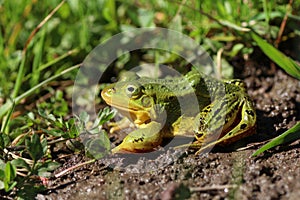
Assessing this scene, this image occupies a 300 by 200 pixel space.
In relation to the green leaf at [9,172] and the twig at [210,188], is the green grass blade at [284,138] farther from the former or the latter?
the green leaf at [9,172]

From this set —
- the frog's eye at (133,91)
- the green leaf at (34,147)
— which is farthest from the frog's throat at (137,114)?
the green leaf at (34,147)

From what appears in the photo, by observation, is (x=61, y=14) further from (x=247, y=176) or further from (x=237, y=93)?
(x=247, y=176)

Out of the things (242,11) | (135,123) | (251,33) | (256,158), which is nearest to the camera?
(256,158)

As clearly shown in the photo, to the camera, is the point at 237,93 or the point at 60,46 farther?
the point at 60,46

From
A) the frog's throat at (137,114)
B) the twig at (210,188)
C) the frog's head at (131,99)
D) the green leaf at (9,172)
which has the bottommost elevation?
the twig at (210,188)

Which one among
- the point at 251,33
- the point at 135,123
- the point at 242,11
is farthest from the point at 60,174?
the point at 242,11

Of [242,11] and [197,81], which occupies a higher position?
[242,11]

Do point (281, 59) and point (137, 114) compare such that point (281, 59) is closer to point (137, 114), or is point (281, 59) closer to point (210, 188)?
point (137, 114)

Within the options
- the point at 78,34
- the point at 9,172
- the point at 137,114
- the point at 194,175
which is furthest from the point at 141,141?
the point at 78,34
